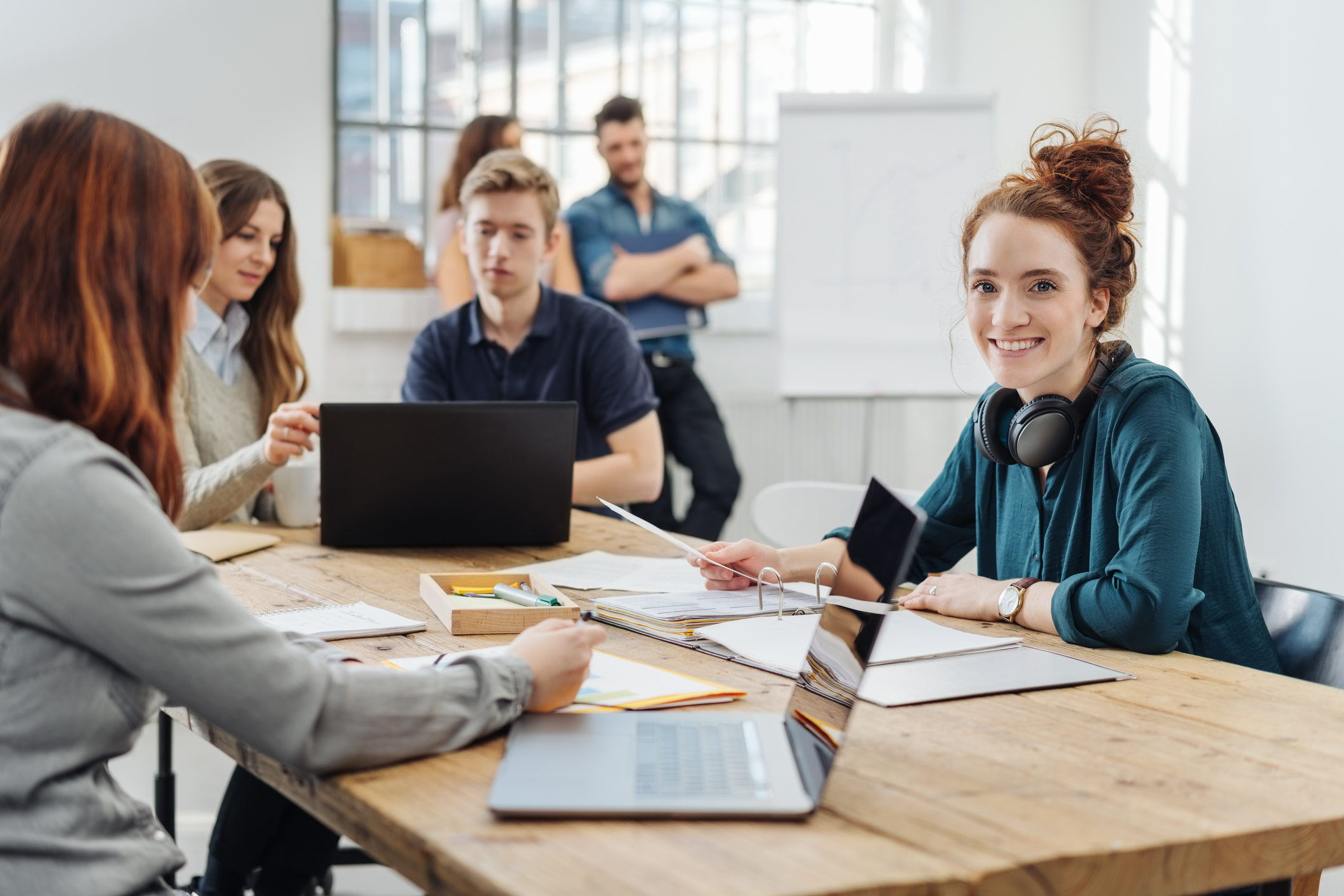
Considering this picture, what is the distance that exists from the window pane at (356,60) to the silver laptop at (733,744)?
382 centimetres

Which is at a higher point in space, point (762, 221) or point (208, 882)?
point (762, 221)

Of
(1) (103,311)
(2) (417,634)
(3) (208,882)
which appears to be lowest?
(3) (208,882)

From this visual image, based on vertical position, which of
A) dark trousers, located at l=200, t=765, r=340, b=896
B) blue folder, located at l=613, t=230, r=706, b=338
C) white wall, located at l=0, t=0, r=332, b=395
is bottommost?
dark trousers, located at l=200, t=765, r=340, b=896

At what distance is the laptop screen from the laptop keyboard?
38 millimetres

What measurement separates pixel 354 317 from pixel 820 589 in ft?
10.1

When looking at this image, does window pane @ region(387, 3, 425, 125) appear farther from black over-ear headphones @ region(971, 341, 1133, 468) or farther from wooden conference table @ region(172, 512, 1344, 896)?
wooden conference table @ region(172, 512, 1344, 896)

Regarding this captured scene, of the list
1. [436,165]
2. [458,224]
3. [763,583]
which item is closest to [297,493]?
[763,583]

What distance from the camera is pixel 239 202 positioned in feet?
7.76

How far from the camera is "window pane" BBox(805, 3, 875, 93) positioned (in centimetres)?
500

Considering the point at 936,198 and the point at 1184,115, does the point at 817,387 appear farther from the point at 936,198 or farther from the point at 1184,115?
the point at 1184,115

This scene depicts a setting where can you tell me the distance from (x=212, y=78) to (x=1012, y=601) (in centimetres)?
358

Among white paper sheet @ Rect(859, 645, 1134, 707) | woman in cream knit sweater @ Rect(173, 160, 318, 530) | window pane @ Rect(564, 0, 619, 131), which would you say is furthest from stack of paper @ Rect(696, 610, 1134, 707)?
window pane @ Rect(564, 0, 619, 131)

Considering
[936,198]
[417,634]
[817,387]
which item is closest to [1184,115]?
[936,198]

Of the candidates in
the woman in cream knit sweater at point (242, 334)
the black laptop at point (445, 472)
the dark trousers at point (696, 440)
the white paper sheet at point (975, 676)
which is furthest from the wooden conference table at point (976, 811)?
the dark trousers at point (696, 440)
